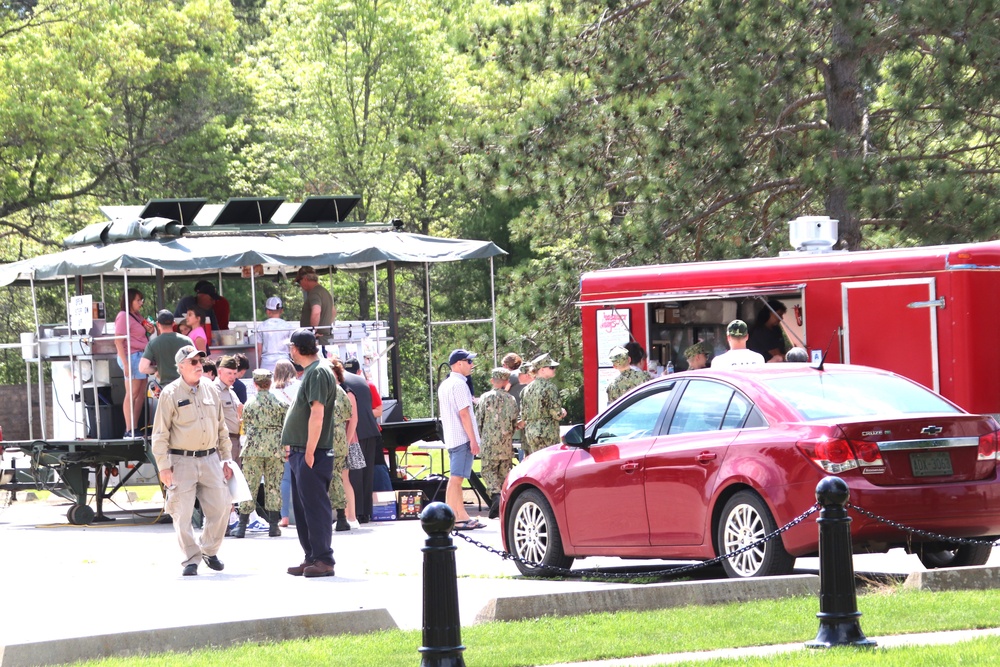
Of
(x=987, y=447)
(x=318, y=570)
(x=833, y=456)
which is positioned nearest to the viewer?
(x=833, y=456)

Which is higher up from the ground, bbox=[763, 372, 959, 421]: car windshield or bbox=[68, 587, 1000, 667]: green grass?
bbox=[763, 372, 959, 421]: car windshield

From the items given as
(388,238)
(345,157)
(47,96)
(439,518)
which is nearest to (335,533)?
(388,238)

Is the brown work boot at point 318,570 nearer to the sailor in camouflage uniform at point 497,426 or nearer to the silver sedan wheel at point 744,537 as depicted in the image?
the silver sedan wheel at point 744,537

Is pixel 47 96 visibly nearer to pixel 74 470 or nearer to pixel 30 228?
pixel 30 228

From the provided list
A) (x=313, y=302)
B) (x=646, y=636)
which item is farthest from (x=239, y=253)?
(x=646, y=636)

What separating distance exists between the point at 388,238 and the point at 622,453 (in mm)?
9847

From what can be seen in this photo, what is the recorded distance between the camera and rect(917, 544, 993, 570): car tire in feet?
37.1

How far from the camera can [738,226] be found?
2575 cm

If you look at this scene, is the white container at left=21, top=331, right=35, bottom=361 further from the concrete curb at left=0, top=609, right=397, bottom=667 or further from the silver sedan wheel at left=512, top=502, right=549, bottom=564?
the concrete curb at left=0, top=609, right=397, bottom=667

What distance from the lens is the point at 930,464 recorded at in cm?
1072

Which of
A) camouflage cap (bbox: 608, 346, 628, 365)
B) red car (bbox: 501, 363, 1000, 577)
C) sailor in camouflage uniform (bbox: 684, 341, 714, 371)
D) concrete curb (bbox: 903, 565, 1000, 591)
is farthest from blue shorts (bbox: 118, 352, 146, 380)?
concrete curb (bbox: 903, 565, 1000, 591)

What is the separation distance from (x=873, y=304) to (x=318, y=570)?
20.0 ft

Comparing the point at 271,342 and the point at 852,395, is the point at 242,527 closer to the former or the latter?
the point at 271,342

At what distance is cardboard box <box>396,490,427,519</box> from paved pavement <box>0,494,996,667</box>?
0.37 metres
